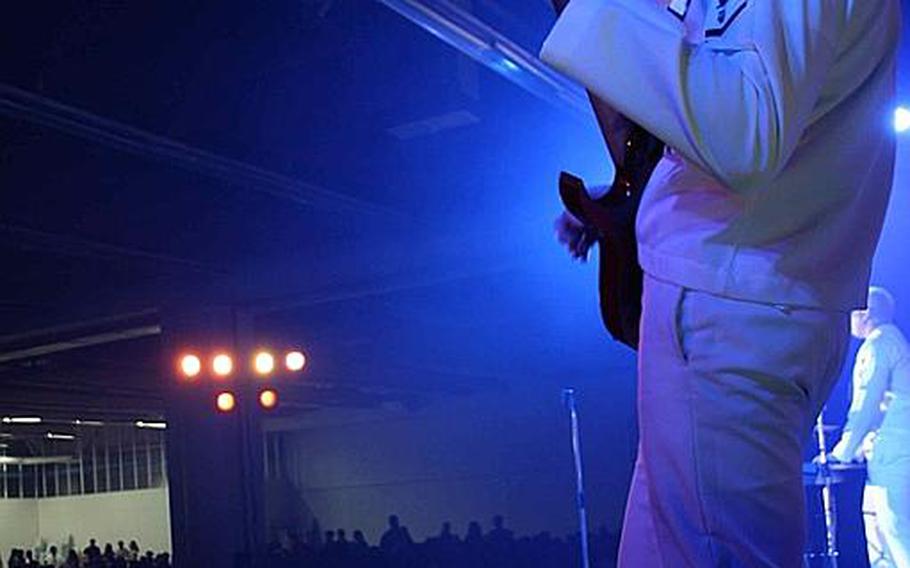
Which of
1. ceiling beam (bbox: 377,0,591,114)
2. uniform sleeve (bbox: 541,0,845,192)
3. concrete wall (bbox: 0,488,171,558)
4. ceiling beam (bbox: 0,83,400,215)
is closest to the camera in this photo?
uniform sleeve (bbox: 541,0,845,192)

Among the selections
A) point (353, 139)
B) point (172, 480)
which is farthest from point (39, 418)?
point (353, 139)

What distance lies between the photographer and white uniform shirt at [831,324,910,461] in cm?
400

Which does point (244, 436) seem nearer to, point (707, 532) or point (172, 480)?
point (172, 480)

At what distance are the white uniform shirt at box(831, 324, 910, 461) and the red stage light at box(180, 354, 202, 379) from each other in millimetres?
6174

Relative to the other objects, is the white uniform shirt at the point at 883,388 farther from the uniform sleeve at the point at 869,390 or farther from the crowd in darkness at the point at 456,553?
the crowd in darkness at the point at 456,553

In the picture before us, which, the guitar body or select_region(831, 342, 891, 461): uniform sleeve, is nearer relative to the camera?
the guitar body

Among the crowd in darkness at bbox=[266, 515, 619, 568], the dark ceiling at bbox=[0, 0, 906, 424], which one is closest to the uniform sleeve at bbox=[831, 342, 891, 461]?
the dark ceiling at bbox=[0, 0, 906, 424]

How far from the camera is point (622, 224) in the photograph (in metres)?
0.77

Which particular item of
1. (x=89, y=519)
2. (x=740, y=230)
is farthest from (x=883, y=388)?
(x=89, y=519)

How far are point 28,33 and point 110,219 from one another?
299 centimetres

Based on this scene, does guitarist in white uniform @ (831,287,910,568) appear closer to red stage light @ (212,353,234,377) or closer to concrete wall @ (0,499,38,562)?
red stage light @ (212,353,234,377)

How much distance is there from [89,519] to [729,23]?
86.8ft

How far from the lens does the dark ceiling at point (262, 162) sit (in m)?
4.76

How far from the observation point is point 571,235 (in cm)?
84
